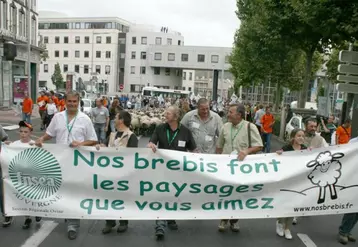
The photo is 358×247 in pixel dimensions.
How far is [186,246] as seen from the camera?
16.5ft

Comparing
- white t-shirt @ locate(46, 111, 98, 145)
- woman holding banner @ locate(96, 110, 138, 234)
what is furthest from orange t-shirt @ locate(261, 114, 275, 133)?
white t-shirt @ locate(46, 111, 98, 145)

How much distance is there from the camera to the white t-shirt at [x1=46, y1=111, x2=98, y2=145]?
520cm

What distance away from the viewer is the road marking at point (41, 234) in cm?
490

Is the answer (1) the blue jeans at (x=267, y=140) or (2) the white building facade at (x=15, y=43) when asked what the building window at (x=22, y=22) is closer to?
(2) the white building facade at (x=15, y=43)

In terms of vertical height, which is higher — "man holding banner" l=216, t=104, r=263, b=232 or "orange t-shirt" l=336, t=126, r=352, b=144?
"man holding banner" l=216, t=104, r=263, b=232

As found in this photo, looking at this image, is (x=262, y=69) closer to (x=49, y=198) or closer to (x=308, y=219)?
(x=308, y=219)

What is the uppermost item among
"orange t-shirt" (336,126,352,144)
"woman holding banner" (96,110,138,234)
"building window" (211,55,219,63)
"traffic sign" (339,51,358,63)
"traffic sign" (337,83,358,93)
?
"building window" (211,55,219,63)

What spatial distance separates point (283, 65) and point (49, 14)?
245 feet

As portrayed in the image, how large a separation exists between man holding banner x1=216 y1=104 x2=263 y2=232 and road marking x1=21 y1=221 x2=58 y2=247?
240cm

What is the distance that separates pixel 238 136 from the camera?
5.56 meters

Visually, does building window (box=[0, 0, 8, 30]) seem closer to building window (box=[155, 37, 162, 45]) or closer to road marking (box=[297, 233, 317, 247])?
road marking (box=[297, 233, 317, 247])

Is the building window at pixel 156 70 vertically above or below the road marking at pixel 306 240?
above

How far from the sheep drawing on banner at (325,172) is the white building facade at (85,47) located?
234 feet

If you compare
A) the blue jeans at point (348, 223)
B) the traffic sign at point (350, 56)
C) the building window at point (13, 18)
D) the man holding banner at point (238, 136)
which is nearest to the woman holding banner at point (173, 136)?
the man holding banner at point (238, 136)
